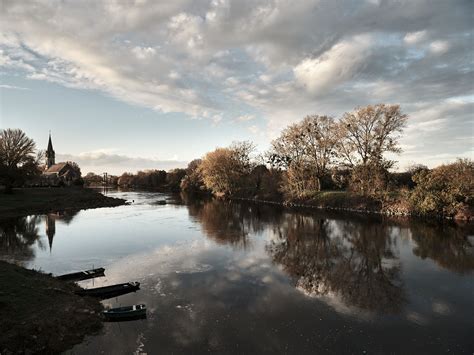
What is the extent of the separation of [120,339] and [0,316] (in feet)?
13.5

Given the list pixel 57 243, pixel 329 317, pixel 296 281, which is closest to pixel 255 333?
pixel 329 317

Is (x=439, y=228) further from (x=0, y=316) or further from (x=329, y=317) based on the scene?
(x=0, y=316)

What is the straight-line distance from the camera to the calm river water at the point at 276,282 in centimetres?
1233

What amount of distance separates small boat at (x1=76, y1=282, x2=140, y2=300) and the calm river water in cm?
42

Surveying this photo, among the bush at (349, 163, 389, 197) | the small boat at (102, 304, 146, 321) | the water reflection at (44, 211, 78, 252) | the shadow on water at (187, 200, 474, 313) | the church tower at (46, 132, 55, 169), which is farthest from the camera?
the church tower at (46, 132, 55, 169)

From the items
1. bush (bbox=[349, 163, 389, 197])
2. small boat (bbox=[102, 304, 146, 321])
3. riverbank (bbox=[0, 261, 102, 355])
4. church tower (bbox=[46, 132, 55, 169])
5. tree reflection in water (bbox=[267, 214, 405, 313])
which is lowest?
tree reflection in water (bbox=[267, 214, 405, 313])

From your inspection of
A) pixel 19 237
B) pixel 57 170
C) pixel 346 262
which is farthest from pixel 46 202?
pixel 57 170

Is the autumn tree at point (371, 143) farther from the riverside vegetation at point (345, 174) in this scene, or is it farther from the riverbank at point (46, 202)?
the riverbank at point (46, 202)

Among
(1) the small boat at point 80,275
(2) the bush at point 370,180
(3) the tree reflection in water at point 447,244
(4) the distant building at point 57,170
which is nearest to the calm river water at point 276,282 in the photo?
(3) the tree reflection in water at point 447,244

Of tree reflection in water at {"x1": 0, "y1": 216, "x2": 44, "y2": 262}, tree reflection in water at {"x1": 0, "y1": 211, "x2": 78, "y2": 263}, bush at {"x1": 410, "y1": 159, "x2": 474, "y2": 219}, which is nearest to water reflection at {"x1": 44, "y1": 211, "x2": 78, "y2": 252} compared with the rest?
tree reflection in water at {"x1": 0, "y1": 211, "x2": 78, "y2": 263}

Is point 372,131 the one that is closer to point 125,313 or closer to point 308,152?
point 308,152

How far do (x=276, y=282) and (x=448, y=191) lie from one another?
110 ft

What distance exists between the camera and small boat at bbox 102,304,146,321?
44.7 feet

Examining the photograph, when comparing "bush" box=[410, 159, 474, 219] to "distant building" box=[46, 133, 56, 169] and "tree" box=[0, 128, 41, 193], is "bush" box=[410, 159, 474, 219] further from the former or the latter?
"distant building" box=[46, 133, 56, 169]
